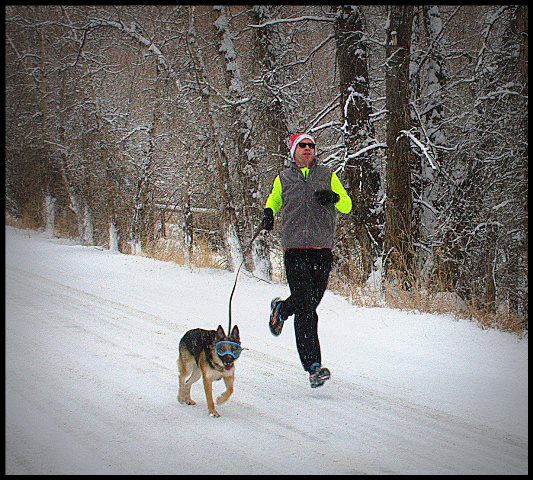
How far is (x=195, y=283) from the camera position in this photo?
10727 millimetres

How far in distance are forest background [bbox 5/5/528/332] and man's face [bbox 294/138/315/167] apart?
338 centimetres

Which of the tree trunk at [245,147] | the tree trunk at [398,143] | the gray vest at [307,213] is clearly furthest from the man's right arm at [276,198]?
the tree trunk at [245,147]

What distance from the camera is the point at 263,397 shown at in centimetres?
495

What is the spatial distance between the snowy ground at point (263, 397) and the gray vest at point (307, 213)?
137cm

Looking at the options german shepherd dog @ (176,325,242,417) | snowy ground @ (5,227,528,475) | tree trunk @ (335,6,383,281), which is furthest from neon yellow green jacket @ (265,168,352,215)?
tree trunk @ (335,6,383,281)

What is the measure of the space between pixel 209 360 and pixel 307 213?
1.56m

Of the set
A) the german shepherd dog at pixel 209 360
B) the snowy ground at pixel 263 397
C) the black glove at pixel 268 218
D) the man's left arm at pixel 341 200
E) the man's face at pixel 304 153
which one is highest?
the man's face at pixel 304 153

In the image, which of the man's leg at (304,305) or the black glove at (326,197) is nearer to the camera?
the black glove at (326,197)

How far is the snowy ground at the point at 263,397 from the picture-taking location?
372 cm

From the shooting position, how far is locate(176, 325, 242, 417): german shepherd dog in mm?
4359

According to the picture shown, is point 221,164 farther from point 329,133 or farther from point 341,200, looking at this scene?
point 341,200

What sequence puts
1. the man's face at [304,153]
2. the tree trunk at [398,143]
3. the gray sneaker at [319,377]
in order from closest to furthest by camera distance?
1. the gray sneaker at [319,377]
2. the man's face at [304,153]
3. the tree trunk at [398,143]

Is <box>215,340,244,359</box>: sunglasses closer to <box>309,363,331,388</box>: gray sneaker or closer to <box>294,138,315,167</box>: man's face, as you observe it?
<box>309,363,331,388</box>: gray sneaker

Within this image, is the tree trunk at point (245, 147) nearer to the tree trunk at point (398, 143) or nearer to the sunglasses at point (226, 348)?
the tree trunk at point (398, 143)
